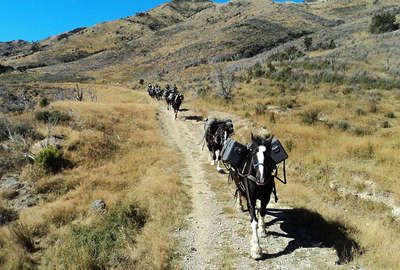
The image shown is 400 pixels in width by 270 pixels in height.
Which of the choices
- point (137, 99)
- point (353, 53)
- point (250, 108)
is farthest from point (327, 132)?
point (137, 99)

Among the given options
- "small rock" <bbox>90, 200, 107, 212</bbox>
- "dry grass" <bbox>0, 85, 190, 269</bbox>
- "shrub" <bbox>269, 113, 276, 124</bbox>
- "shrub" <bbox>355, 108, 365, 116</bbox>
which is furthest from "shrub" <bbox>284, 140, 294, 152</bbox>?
"small rock" <bbox>90, 200, 107, 212</bbox>

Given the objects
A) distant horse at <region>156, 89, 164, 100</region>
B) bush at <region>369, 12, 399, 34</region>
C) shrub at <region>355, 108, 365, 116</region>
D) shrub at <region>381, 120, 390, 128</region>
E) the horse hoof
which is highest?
bush at <region>369, 12, 399, 34</region>

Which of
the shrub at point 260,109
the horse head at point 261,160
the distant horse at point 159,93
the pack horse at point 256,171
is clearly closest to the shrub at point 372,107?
the shrub at point 260,109

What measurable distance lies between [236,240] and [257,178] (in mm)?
1979

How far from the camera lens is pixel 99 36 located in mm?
142750

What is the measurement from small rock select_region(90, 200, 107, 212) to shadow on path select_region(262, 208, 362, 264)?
16.4 feet

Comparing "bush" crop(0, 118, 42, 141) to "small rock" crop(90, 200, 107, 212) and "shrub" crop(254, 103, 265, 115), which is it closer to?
"small rock" crop(90, 200, 107, 212)

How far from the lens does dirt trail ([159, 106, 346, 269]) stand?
4555 mm

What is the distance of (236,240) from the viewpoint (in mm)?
5363

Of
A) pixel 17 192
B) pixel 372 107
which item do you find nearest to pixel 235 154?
pixel 17 192

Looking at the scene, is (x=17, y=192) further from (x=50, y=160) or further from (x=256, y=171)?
(x=256, y=171)

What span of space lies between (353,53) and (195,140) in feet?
90.3

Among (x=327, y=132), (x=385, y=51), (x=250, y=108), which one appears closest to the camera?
(x=327, y=132)

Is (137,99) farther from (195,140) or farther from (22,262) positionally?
(22,262)
